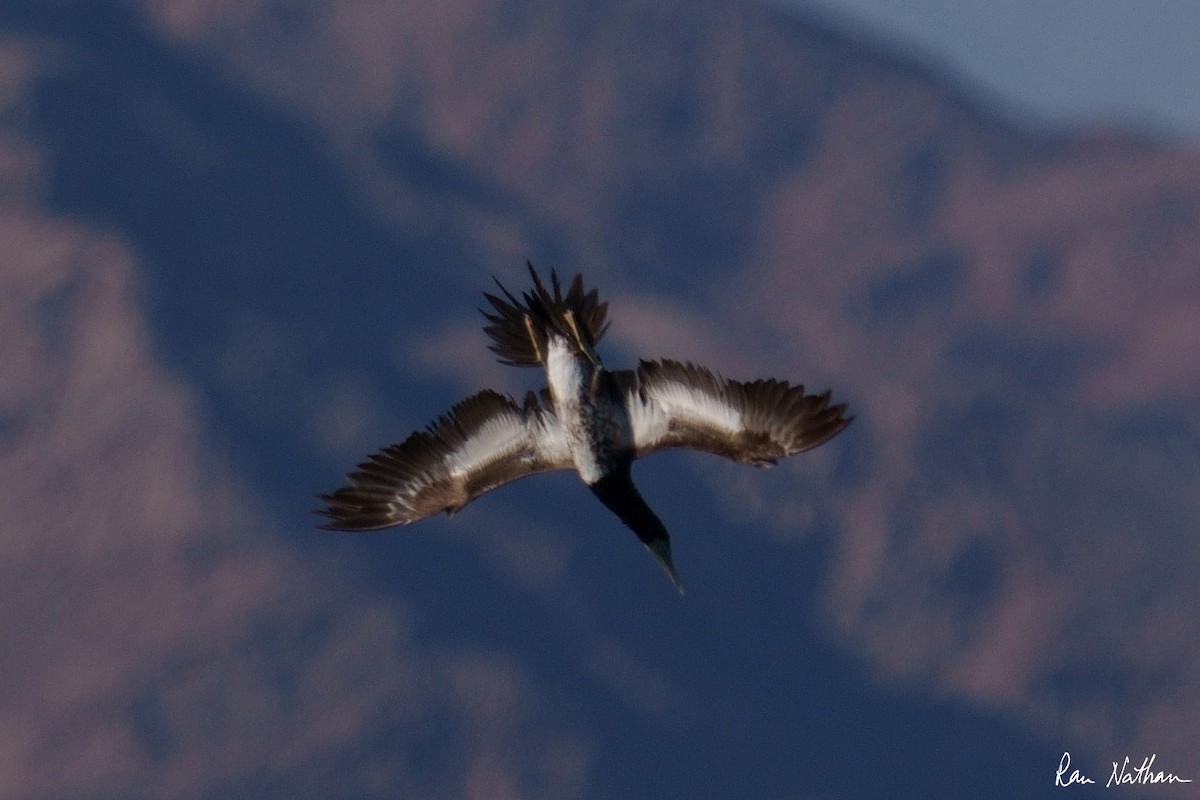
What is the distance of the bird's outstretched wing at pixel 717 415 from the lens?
616 inches

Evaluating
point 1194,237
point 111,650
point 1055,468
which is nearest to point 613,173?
point 1194,237

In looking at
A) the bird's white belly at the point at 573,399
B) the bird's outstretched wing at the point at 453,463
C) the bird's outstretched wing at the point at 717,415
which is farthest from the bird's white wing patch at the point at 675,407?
the bird's outstretched wing at the point at 453,463

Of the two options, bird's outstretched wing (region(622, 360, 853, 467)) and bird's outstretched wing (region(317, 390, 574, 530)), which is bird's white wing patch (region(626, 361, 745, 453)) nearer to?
bird's outstretched wing (region(622, 360, 853, 467))

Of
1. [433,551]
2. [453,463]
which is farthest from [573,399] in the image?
[433,551]

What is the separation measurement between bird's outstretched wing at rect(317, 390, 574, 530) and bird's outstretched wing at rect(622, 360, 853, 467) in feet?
2.75

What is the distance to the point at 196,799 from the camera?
324 feet

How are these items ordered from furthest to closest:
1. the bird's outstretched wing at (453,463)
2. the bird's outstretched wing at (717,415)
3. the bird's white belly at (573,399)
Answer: the bird's outstretched wing at (453,463)
the bird's outstretched wing at (717,415)
the bird's white belly at (573,399)

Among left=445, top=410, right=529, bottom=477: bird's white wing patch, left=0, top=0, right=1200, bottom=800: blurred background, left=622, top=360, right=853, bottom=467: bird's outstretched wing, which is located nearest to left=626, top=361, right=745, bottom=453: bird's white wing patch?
left=622, top=360, right=853, bottom=467: bird's outstretched wing

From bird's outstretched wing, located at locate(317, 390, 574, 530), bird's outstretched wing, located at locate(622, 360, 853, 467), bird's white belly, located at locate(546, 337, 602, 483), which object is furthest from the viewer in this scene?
bird's outstretched wing, located at locate(317, 390, 574, 530)
